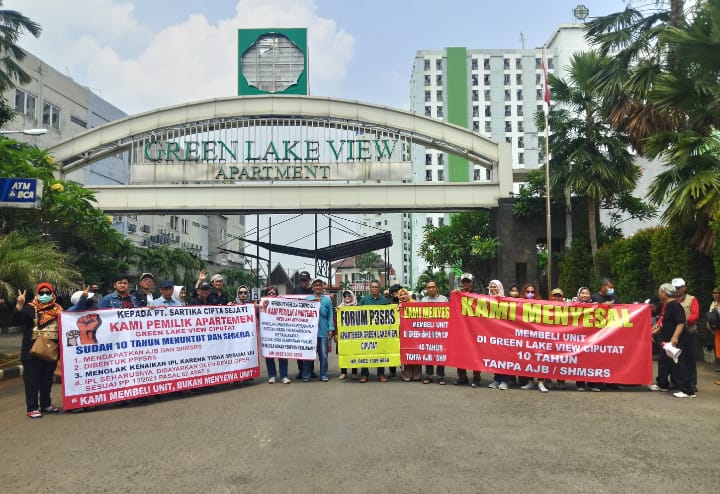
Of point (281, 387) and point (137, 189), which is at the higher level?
point (137, 189)

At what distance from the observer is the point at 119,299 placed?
29.1ft

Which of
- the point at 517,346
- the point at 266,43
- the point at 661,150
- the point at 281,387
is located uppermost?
the point at 266,43

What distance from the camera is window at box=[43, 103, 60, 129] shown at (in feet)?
137

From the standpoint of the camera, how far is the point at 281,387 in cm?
949

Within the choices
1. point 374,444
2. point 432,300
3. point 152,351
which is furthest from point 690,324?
point 152,351

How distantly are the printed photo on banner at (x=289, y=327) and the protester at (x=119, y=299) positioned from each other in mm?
2190

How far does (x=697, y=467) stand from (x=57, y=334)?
726 cm

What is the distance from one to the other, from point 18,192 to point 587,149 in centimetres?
1739

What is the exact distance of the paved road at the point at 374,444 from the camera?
475 centimetres

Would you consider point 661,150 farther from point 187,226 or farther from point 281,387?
point 187,226

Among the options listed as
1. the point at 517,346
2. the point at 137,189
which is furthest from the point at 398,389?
the point at 137,189

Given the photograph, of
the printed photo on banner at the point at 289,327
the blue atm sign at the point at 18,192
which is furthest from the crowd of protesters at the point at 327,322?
the blue atm sign at the point at 18,192

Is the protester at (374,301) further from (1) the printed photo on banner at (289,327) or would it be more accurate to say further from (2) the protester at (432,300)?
(1) the printed photo on banner at (289,327)

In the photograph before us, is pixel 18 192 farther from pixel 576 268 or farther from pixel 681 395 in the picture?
pixel 576 268
